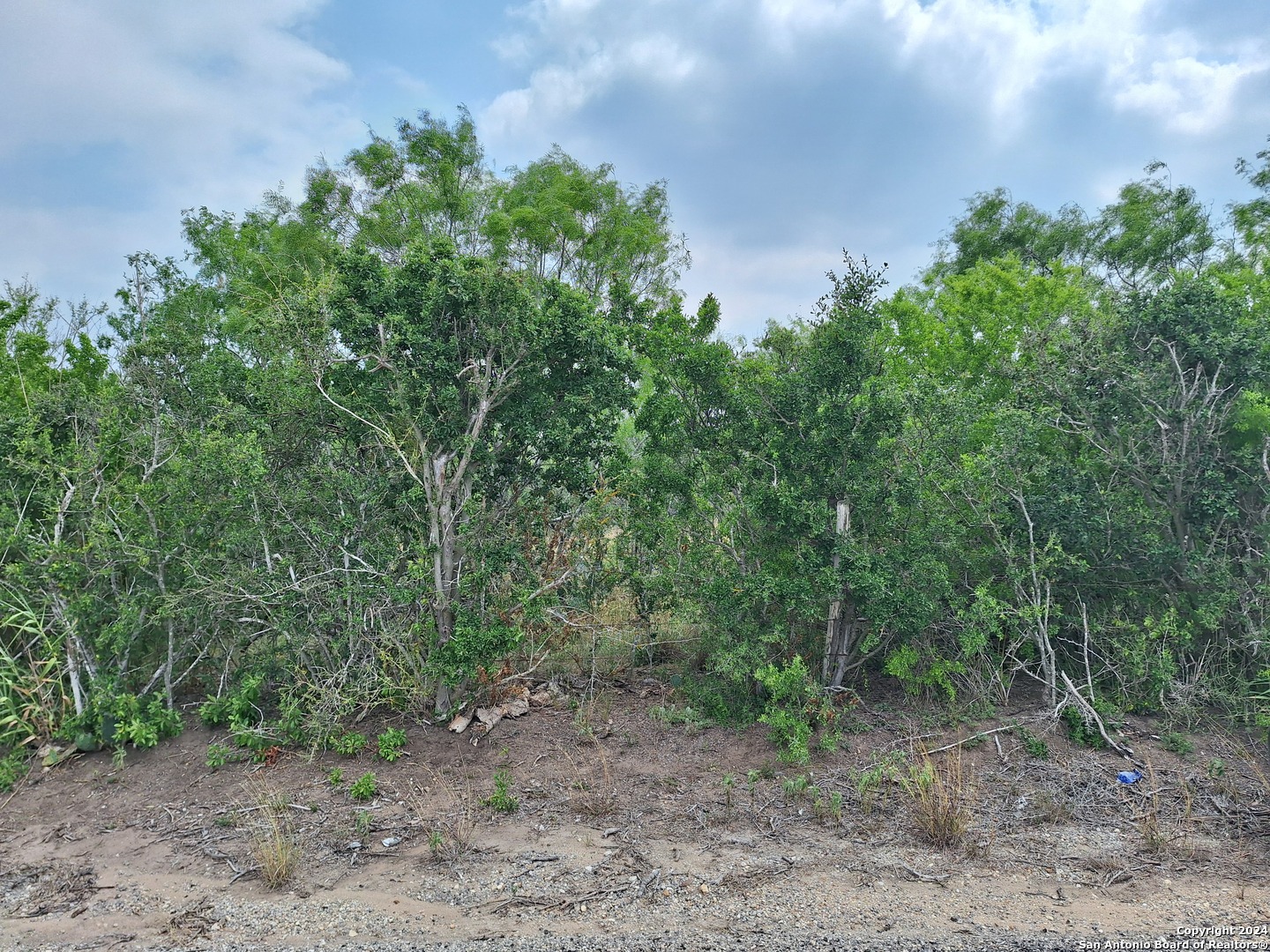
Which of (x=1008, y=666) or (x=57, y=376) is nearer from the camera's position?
(x=1008, y=666)

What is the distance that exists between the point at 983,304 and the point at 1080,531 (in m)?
4.69

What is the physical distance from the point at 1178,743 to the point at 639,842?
13.2 feet

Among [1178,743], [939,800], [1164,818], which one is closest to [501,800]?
[939,800]

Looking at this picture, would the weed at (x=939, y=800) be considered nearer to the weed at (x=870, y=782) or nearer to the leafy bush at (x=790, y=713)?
the weed at (x=870, y=782)

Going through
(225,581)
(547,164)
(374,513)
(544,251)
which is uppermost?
(547,164)

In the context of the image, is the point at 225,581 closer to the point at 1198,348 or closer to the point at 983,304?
the point at 1198,348

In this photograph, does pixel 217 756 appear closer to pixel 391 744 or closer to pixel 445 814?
pixel 391 744

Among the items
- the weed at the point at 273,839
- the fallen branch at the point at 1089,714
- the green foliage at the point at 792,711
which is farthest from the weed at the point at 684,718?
the weed at the point at 273,839

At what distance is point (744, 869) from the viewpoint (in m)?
4.04

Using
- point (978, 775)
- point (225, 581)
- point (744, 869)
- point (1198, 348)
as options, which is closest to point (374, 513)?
point (225, 581)

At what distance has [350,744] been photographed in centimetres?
539

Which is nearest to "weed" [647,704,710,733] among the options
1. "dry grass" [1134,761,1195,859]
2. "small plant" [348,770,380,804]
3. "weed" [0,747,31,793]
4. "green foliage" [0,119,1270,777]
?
"green foliage" [0,119,1270,777]

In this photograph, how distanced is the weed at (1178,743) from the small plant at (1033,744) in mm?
860

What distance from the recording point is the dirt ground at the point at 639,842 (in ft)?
11.8
